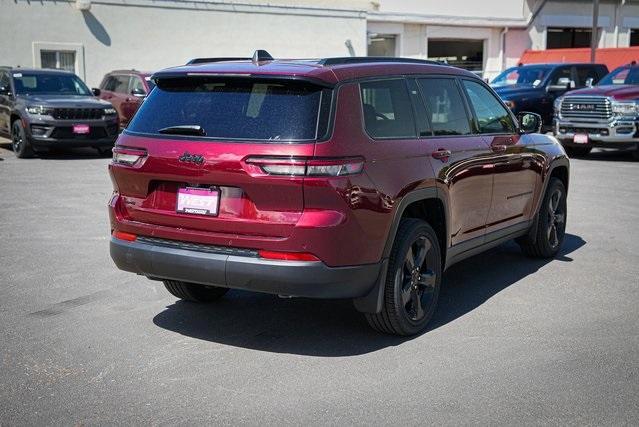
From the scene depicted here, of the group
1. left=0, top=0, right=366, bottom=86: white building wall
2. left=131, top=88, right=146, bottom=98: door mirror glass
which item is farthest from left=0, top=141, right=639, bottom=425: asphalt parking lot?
left=0, top=0, right=366, bottom=86: white building wall

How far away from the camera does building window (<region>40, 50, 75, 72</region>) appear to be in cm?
2273

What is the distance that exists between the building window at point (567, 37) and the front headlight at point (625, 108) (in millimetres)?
21327

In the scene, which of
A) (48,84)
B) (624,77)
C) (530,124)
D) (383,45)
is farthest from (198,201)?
(383,45)

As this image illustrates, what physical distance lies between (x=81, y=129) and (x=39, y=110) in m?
0.85

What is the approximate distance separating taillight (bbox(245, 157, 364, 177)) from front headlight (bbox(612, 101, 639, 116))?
1228 centimetres

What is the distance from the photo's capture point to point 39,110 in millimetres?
15523

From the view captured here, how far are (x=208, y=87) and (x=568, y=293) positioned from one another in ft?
10.8

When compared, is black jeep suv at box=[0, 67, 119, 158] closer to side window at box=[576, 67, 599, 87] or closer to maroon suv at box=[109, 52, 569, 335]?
maroon suv at box=[109, 52, 569, 335]

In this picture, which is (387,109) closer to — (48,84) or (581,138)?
(581,138)

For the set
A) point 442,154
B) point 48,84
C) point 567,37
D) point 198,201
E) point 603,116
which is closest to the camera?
point 198,201

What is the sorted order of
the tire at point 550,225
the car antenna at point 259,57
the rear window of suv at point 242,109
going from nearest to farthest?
the rear window of suv at point 242,109
the car antenna at point 259,57
the tire at point 550,225

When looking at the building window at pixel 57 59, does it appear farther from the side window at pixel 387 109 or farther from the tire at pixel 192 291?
the side window at pixel 387 109

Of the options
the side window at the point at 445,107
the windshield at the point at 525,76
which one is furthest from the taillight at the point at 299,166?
the windshield at the point at 525,76

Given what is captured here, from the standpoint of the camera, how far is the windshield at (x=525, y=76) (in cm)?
2044
